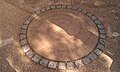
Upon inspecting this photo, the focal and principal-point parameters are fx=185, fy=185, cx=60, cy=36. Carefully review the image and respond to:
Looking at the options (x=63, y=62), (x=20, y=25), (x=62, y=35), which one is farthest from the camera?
(x=20, y=25)

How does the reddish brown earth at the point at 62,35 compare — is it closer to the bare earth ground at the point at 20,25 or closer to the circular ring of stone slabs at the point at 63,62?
the circular ring of stone slabs at the point at 63,62

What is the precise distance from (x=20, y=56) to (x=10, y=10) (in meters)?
1.99

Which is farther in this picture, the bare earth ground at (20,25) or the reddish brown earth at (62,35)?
the reddish brown earth at (62,35)

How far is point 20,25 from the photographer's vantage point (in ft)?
18.7

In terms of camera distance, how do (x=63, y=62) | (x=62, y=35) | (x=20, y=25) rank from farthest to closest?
1. (x=20, y=25)
2. (x=62, y=35)
3. (x=63, y=62)

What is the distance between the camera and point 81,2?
20.9 ft

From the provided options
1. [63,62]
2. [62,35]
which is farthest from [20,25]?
[63,62]

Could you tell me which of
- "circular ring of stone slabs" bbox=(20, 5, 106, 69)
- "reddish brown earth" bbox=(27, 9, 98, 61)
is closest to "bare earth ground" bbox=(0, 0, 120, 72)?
"circular ring of stone slabs" bbox=(20, 5, 106, 69)

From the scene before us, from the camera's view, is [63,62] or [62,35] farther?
[62,35]

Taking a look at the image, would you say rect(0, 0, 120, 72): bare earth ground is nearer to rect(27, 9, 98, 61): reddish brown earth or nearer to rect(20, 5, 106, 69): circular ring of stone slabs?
rect(20, 5, 106, 69): circular ring of stone slabs

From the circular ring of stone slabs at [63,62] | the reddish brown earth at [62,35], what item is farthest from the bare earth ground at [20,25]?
the reddish brown earth at [62,35]

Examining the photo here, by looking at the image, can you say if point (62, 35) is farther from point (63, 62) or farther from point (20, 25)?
point (20, 25)

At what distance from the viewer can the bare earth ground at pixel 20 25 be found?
4.65 meters

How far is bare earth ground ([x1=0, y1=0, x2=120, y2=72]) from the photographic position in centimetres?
465
